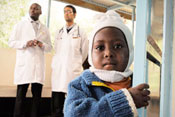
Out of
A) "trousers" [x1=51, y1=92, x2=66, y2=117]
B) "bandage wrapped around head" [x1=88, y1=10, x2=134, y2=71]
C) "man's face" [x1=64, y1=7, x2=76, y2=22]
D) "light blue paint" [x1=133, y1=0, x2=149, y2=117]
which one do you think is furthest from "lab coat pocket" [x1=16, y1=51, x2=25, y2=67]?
"light blue paint" [x1=133, y1=0, x2=149, y2=117]

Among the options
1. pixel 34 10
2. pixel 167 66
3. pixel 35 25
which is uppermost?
pixel 34 10

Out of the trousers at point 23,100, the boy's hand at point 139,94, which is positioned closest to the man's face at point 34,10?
the trousers at point 23,100

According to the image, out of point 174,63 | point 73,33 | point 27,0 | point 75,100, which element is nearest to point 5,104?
point 73,33

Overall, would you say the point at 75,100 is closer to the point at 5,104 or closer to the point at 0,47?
the point at 5,104

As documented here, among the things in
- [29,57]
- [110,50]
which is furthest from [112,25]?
[29,57]

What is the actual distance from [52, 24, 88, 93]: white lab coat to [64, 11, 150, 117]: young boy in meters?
1.85

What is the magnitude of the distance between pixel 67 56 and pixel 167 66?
201cm

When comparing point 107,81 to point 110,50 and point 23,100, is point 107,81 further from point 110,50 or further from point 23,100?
point 23,100

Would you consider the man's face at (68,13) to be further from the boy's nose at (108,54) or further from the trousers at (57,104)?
the boy's nose at (108,54)

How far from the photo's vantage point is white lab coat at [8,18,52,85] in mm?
2359

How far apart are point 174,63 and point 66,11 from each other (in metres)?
2.16

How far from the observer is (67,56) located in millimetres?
2539

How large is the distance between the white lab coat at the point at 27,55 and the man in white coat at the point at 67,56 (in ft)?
0.59

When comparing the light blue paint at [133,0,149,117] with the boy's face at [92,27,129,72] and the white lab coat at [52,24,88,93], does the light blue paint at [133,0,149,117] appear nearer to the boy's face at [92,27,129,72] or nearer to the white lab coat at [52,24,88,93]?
the boy's face at [92,27,129,72]
